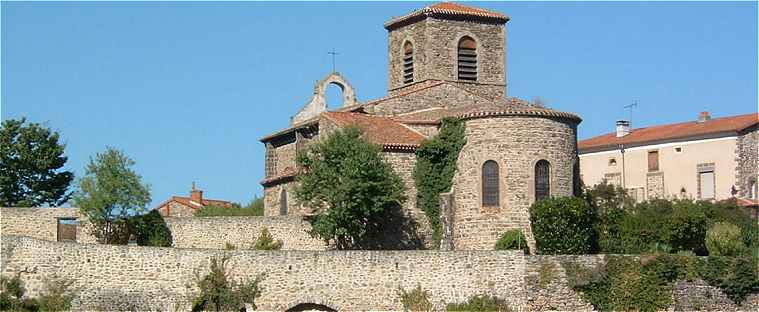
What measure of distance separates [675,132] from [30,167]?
29425 millimetres

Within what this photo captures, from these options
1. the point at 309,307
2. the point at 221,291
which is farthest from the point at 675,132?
the point at 221,291

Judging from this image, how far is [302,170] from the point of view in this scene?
5225cm

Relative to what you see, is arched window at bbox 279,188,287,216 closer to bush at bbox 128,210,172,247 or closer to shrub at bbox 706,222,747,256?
bush at bbox 128,210,172,247

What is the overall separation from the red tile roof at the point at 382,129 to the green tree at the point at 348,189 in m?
1.00

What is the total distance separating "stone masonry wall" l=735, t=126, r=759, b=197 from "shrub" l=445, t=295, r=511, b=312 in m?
24.3

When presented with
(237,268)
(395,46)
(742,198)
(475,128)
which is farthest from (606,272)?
(742,198)

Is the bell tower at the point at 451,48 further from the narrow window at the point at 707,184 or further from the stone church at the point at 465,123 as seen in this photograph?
the narrow window at the point at 707,184

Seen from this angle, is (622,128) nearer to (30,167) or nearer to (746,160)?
(746,160)

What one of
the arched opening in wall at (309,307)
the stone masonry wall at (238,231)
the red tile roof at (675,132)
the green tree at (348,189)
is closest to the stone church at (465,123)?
the stone masonry wall at (238,231)

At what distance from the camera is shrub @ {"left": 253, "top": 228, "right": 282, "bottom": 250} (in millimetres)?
50688

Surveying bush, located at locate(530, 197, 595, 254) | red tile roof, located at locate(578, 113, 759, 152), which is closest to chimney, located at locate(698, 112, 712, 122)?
red tile roof, located at locate(578, 113, 759, 152)

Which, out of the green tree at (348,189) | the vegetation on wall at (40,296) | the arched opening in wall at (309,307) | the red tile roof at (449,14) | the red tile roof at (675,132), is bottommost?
the arched opening in wall at (309,307)

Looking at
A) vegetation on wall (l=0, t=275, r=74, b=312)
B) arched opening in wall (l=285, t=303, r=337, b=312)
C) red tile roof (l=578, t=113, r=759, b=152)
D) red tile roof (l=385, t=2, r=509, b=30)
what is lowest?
arched opening in wall (l=285, t=303, r=337, b=312)

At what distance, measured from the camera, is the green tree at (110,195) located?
165 feet
